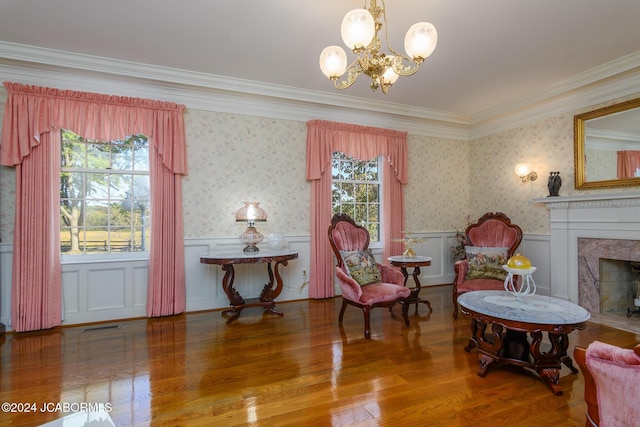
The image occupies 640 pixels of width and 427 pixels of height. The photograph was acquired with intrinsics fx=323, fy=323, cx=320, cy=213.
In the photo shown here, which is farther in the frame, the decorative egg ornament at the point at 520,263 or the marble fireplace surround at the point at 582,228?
the marble fireplace surround at the point at 582,228

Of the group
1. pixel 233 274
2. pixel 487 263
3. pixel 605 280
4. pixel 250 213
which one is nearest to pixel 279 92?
pixel 250 213

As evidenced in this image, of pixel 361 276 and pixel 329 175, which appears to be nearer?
pixel 361 276

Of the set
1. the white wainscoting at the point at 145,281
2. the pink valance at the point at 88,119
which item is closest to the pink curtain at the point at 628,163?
the white wainscoting at the point at 145,281

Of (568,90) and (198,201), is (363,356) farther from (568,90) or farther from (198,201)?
(568,90)

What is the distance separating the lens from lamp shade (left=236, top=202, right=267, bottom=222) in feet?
13.1

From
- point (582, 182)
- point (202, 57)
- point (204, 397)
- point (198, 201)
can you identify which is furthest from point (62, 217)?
point (582, 182)

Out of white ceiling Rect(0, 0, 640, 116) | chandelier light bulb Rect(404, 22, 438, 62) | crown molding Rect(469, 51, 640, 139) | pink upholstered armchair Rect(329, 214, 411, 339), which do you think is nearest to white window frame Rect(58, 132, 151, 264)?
white ceiling Rect(0, 0, 640, 116)

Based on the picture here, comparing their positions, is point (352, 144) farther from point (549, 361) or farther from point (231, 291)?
point (549, 361)

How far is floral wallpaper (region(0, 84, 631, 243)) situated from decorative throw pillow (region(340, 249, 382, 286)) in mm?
1133

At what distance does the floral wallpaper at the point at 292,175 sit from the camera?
13.6 ft

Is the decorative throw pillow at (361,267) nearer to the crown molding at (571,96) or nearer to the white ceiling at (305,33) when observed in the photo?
the white ceiling at (305,33)

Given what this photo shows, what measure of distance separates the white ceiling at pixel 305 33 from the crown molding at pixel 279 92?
118 millimetres

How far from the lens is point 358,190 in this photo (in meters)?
5.18

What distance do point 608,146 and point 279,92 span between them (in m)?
4.11
